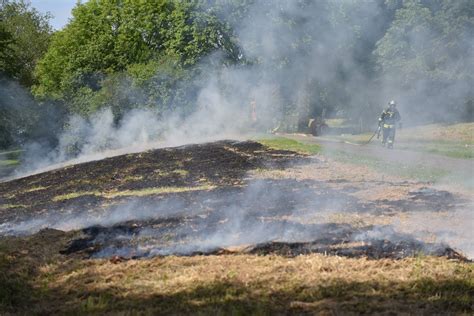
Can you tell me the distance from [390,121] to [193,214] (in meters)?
12.6

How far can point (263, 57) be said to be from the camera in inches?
736

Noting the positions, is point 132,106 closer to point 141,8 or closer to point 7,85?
point 7,85

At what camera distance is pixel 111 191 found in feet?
39.6

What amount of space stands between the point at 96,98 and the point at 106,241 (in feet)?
66.6

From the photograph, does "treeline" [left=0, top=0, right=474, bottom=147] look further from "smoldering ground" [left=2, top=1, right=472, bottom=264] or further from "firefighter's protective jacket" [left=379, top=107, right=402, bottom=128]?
"firefighter's protective jacket" [left=379, top=107, right=402, bottom=128]

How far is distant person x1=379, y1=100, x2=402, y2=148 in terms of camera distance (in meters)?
19.0

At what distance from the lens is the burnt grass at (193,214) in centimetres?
632

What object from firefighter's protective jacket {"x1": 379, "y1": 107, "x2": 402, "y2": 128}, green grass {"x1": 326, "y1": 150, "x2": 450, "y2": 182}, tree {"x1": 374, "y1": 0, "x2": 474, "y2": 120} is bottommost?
green grass {"x1": 326, "y1": 150, "x2": 450, "y2": 182}

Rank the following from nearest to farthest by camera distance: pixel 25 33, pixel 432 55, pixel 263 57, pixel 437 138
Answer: pixel 432 55 → pixel 263 57 → pixel 437 138 → pixel 25 33

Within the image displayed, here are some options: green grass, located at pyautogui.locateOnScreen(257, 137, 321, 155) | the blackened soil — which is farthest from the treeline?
the blackened soil

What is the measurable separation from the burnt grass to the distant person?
5795 millimetres

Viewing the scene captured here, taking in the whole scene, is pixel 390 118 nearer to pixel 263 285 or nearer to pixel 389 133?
pixel 389 133

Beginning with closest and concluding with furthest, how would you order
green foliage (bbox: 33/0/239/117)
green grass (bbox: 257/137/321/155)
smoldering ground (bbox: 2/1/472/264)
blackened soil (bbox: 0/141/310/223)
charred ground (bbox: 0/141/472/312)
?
charred ground (bbox: 0/141/472/312) → smoldering ground (bbox: 2/1/472/264) → blackened soil (bbox: 0/141/310/223) → green grass (bbox: 257/137/321/155) → green foliage (bbox: 33/0/239/117)

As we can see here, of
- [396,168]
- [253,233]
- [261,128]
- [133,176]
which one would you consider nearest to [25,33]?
[261,128]
